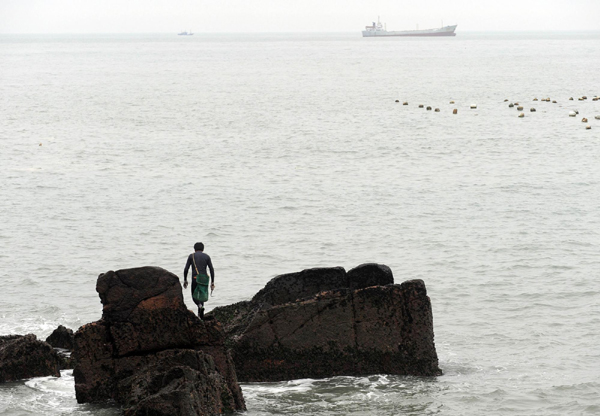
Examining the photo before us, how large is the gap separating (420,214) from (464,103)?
2192 inches

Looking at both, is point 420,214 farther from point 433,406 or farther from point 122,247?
point 433,406

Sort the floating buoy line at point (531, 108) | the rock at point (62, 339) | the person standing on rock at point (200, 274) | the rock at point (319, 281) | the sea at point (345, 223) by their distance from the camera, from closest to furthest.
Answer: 1. the sea at point (345, 223)
2. the rock at point (319, 281)
3. the person standing on rock at point (200, 274)
4. the rock at point (62, 339)
5. the floating buoy line at point (531, 108)

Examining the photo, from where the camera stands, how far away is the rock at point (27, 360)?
15672 millimetres

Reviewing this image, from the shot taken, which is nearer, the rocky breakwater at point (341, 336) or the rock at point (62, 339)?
the rocky breakwater at point (341, 336)

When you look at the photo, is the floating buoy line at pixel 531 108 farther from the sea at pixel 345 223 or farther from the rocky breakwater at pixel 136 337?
the rocky breakwater at pixel 136 337

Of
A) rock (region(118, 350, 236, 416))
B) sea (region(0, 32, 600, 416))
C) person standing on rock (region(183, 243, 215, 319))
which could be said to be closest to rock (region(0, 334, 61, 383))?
sea (region(0, 32, 600, 416))

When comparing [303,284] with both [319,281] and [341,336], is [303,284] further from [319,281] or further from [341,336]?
[341,336]

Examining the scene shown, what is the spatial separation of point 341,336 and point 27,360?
5.91m

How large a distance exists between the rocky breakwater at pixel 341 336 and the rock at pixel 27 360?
3440 millimetres

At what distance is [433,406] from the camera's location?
49.1 feet

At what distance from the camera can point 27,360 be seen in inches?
619

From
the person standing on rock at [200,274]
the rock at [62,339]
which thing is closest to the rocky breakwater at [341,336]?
the person standing on rock at [200,274]

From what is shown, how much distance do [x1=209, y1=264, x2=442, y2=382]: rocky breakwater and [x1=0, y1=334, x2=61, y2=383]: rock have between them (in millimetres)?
3440

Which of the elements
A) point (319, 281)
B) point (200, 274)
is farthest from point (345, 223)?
point (319, 281)
